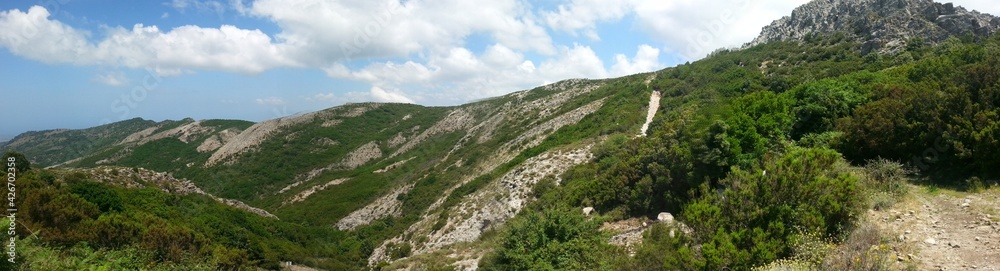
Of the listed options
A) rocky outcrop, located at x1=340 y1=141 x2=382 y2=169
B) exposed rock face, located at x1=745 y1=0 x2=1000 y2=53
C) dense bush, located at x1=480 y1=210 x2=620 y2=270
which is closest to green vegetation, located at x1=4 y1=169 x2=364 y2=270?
dense bush, located at x1=480 y1=210 x2=620 y2=270

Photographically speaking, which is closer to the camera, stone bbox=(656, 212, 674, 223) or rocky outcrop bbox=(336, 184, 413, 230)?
stone bbox=(656, 212, 674, 223)

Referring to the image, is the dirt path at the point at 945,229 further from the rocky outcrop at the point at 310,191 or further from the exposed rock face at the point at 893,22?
the rocky outcrop at the point at 310,191

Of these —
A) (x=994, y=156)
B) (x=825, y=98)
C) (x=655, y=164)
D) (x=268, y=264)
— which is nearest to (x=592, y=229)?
(x=655, y=164)

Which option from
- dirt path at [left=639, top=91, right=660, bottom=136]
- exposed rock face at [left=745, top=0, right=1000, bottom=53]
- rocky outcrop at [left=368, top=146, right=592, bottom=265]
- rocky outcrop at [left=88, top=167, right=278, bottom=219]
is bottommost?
rocky outcrop at [left=368, top=146, right=592, bottom=265]

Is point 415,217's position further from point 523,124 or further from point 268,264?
point 523,124

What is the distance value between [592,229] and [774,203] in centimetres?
708

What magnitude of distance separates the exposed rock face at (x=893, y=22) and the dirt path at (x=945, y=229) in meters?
42.3

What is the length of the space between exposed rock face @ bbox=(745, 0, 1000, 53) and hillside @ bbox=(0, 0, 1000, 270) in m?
0.26

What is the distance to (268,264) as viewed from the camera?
23656mm

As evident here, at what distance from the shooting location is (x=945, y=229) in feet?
31.2

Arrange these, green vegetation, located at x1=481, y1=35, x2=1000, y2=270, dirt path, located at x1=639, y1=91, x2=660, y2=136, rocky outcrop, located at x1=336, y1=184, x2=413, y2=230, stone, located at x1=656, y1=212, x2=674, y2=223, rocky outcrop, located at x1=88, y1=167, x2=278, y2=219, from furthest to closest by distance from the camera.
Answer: rocky outcrop, located at x1=336, y1=184, x2=413, y2=230 → dirt path, located at x1=639, y1=91, x2=660, y2=136 → rocky outcrop, located at x1=88, y1=167, x2=278, y2=219 → stone, located at x1=656, y1=212, x2=674, y2=223 → green vegetation, located at x1=481, y1=35, x2=1000, y2=270

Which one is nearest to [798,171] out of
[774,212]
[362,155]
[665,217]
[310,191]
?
[774,212]

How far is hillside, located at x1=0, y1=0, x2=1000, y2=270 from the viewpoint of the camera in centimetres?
1036

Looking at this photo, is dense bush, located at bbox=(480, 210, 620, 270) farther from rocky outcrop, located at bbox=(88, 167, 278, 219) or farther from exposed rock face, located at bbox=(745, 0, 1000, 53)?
exposed rock face, located at bbox=(745, 0, 1000, 53)
